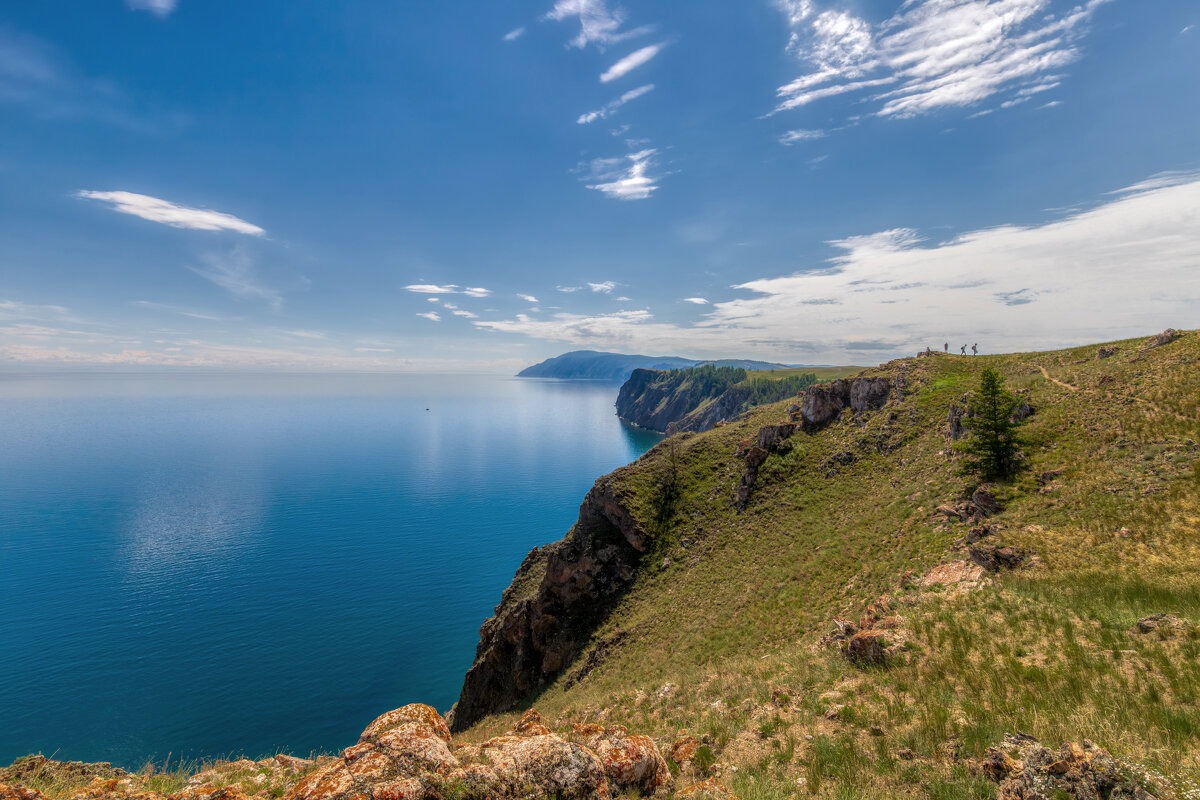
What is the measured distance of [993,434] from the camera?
102 ft

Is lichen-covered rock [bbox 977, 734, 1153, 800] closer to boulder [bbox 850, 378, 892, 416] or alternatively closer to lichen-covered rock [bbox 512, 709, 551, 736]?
lichen-covered rock [bbox 512, 709, 551, 736]

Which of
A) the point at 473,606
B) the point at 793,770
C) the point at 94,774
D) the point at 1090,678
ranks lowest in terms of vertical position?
the point at 473,606

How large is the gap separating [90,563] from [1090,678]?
12709cm

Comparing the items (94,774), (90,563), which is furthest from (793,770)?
(90,563)

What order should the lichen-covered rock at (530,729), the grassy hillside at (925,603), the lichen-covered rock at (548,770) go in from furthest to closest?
the lichen-covered rock at (530,729)
the grassy hillside at (925,603)
the lichen-covered rock at (548,770)

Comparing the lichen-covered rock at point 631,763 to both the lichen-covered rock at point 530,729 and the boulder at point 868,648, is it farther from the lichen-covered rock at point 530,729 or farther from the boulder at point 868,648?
the boulder at point 868,648

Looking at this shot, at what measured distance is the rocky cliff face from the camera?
143 ft

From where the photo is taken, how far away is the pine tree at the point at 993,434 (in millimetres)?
30594

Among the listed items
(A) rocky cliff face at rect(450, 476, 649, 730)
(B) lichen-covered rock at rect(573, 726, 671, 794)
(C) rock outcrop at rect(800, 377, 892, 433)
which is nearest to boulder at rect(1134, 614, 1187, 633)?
(B) lichen-covered rock at rect(573, 726, 671, 794)

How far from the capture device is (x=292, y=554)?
3174 inches

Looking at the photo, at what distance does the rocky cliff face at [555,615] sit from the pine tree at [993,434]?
32.0 meters

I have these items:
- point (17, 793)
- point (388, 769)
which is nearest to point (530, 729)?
point (388, 769)

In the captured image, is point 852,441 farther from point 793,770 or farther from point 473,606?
point 473,606

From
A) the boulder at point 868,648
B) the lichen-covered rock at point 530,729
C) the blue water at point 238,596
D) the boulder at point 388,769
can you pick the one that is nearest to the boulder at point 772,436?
the boulder at point 868,648
